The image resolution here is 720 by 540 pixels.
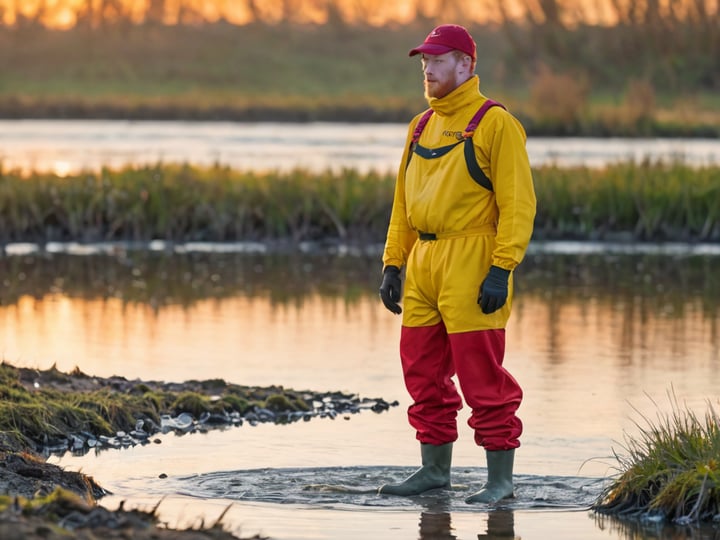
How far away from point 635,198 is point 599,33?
31.7 metres

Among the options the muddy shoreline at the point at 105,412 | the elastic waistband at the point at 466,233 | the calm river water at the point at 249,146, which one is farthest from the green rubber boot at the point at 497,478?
the calm river water at the point at 249,146

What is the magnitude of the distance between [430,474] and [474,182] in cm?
137

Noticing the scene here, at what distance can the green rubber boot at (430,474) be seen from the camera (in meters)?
8.16

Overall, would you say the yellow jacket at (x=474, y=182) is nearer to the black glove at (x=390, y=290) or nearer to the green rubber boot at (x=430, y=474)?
the black glove at (x=390, y=290)

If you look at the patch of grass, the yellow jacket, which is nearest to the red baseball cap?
the yellow jacket

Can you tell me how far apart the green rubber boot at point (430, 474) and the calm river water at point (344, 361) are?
110mm

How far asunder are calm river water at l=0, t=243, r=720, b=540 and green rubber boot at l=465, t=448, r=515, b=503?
0.08 m

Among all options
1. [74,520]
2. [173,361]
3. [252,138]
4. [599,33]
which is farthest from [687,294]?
[599,33]

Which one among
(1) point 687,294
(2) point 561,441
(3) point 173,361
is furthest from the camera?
(1) point 687,294

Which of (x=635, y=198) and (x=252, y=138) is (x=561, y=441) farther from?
(x=252, y=138)

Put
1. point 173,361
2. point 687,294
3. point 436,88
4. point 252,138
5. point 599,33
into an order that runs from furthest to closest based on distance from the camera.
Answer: point 599,33, point 252,138, point 687,294, point 173,361, point 436,88

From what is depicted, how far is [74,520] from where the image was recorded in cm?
622

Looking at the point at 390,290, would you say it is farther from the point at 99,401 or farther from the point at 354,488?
the point at 99,401

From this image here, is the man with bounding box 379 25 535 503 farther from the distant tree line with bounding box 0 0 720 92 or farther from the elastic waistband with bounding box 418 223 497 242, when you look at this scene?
the distant tree line with bounding box 0 0 720 92
